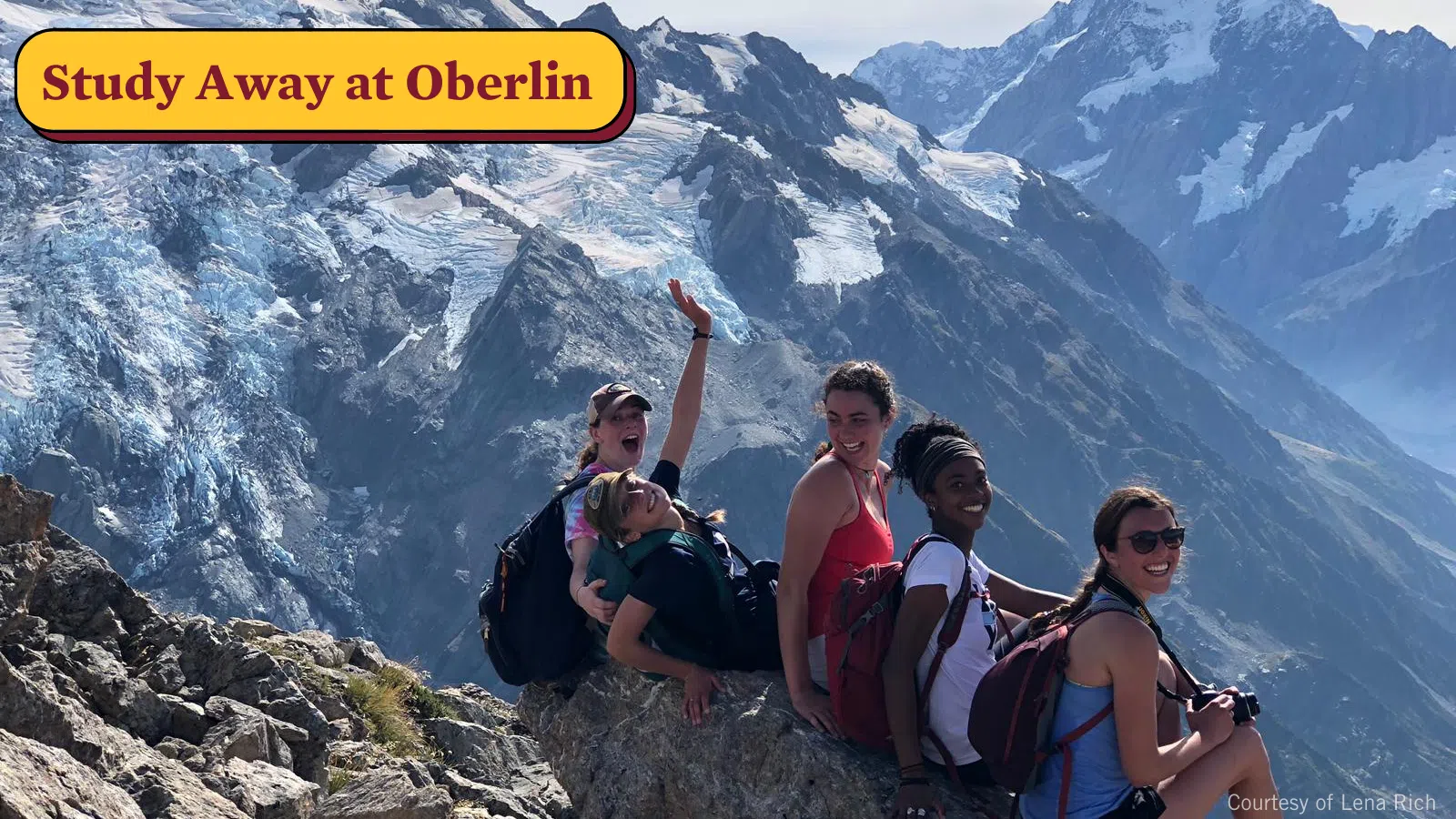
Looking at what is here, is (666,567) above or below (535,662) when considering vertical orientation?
above

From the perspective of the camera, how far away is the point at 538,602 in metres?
12.0

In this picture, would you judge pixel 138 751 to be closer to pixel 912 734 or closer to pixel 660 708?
pixel 660 708

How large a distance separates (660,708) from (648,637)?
1.00 m

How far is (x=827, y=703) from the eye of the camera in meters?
11.0

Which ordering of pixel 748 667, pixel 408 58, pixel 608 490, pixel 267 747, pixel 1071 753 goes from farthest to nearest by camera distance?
pixel 408 58 < pixel 267 747 < pixel 748 667 < pixel 608 490 < pixel 1071 753

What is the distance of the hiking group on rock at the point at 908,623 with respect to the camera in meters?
9.62

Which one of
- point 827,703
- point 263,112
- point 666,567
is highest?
point 263,112

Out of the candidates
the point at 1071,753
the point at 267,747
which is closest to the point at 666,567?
the point at 1071,753

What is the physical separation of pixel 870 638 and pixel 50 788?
5.53 m

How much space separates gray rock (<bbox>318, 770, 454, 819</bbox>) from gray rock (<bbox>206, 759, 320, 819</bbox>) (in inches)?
10.0

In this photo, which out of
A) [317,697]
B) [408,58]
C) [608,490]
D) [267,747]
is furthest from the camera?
[408,58]

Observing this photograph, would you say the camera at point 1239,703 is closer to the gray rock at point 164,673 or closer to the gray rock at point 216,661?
the gray rock at point 216,661

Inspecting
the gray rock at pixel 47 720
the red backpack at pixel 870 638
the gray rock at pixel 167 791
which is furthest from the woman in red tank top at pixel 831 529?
the gray rock at pixel 47 720

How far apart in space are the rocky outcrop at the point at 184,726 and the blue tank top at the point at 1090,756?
5.49 m
